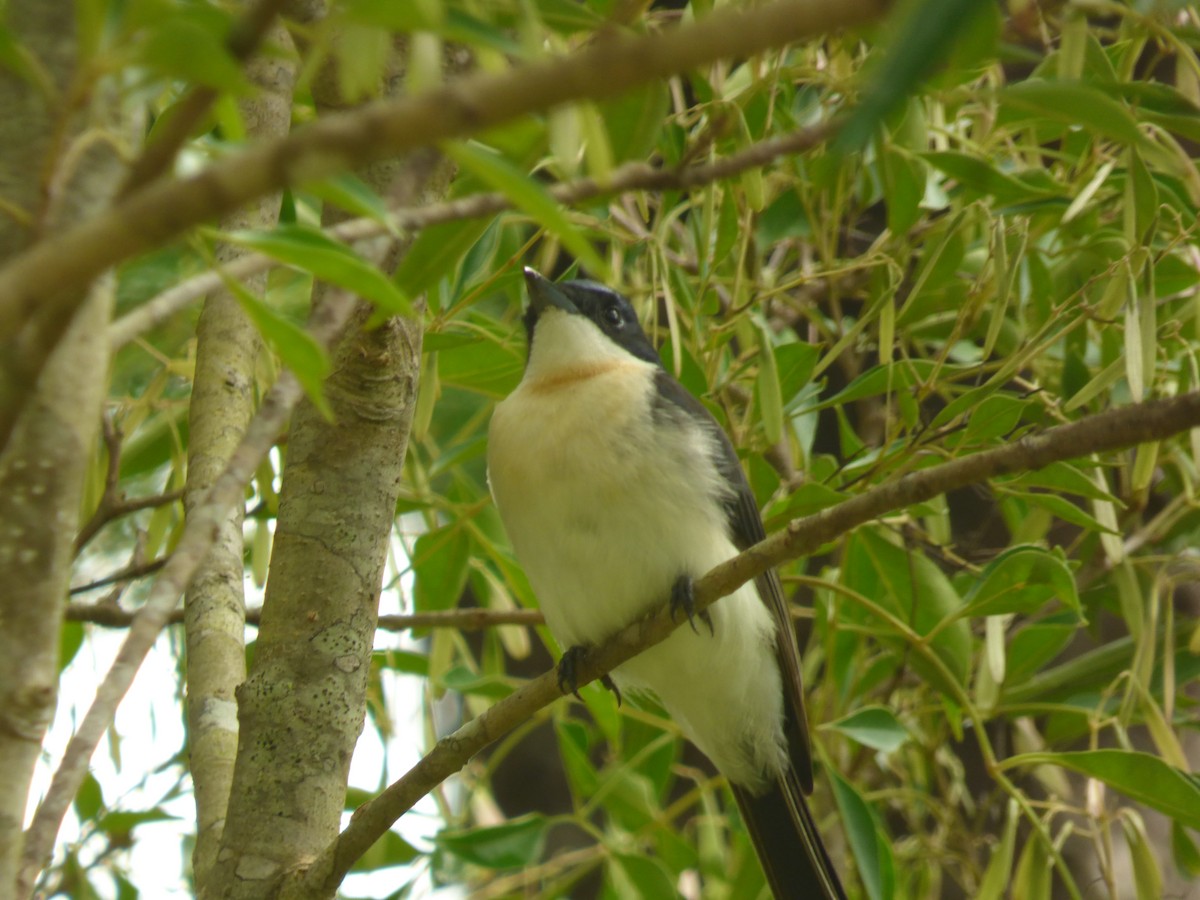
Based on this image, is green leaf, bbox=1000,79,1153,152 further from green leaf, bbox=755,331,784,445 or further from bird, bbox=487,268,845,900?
bird, bbox=487,268,845,900

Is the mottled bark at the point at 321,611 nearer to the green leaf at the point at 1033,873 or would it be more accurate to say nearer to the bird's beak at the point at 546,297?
the bird's beak at the point at 546,297

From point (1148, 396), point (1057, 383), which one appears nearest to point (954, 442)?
point (1148, 396)

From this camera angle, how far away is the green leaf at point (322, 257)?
1.00m

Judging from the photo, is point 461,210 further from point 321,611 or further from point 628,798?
point 628,798

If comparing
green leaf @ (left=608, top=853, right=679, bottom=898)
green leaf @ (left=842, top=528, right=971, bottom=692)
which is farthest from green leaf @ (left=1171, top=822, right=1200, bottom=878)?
green leaf @ (left=608, top=853, right=679, bottom=898)

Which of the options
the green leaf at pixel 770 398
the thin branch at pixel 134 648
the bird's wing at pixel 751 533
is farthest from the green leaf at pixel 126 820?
the thin branch at pixel 134 648

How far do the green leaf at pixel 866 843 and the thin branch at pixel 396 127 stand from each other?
6.60 feet

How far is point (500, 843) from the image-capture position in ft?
8.86

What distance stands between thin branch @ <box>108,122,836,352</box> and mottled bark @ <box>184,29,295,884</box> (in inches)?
39.2

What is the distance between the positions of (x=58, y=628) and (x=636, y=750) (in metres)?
2.35

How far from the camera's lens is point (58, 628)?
1.01 metres

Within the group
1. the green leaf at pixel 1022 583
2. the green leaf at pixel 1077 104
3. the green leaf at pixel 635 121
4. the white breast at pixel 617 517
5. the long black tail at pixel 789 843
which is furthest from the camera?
the long black tail at pixel 789 843

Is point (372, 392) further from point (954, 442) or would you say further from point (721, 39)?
point (721, 39)

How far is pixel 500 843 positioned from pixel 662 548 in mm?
668
